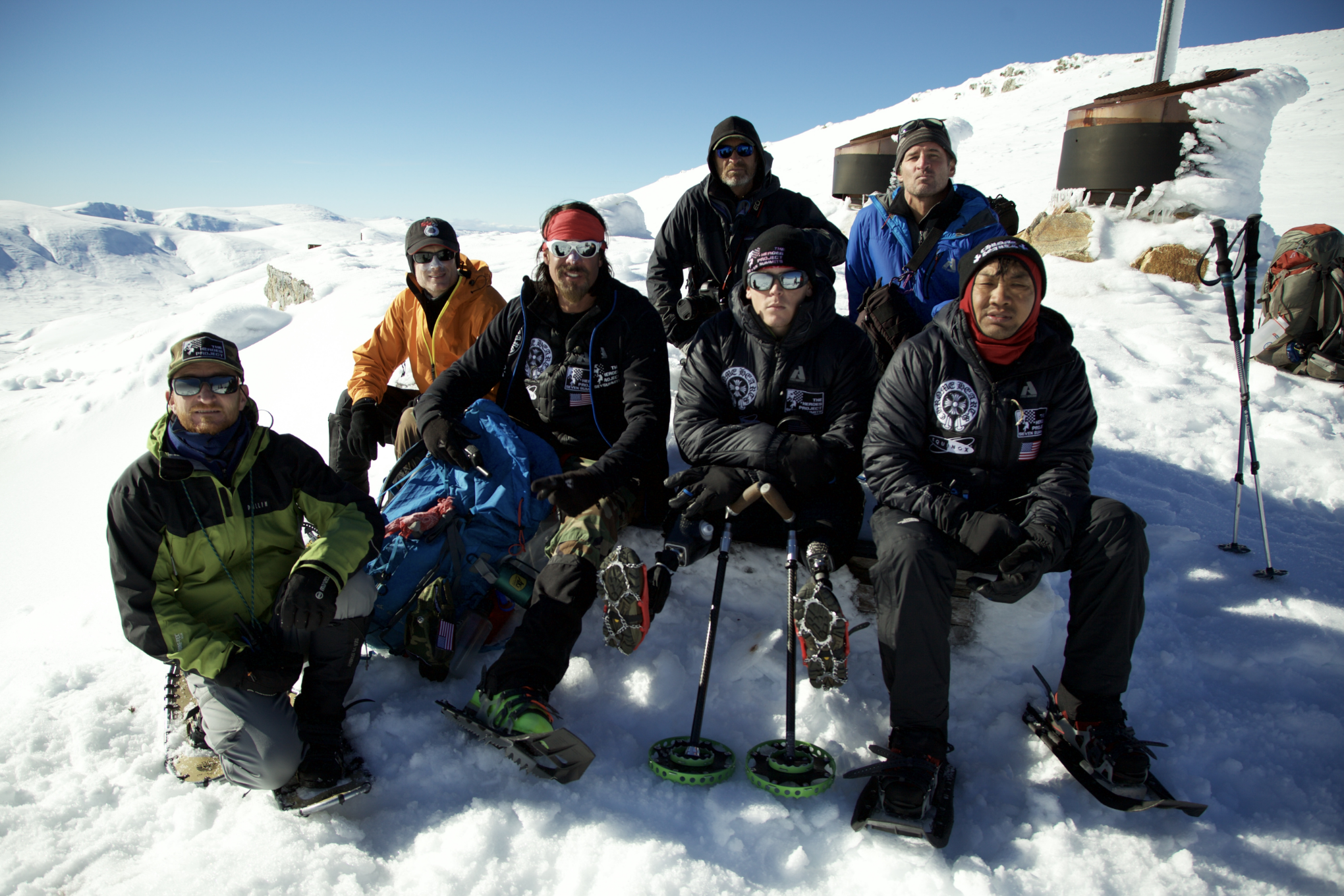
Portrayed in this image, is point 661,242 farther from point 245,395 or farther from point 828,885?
point 828,885

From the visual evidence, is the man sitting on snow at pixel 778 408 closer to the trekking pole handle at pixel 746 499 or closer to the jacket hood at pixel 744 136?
the trekking pole handle at pixel 746 499

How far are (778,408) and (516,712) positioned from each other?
172cm

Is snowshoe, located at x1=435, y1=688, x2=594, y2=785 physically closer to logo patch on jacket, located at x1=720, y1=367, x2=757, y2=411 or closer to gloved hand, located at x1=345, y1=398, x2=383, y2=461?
logo patch on jacket, located at x1=720, y1=367, x2=757, y2=411

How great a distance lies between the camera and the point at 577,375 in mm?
3557

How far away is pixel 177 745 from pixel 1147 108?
387 inches

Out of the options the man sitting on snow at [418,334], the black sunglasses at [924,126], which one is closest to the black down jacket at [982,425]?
the black sunglasses at [924,126]

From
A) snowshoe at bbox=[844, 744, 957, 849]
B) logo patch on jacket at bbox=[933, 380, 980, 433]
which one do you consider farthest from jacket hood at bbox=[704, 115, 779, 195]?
snowshoe at bbox=[844, 744, 957, 849]

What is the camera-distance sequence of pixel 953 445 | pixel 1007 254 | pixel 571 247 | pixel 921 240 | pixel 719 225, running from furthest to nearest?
pixel 719 225, pixel 921 240, pixel 571 247, pixel 953 445, pixel 1007 254

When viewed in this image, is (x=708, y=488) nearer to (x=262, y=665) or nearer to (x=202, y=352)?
(x=262, y=665)

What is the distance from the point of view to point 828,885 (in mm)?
2150

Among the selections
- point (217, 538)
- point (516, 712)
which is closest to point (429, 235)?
point (217, 538)

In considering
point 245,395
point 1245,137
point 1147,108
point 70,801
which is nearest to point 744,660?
point 245,395

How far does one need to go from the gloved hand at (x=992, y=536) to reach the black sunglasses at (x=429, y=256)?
333 cm

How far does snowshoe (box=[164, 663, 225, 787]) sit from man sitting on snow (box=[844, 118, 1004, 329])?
3680 millimetres
